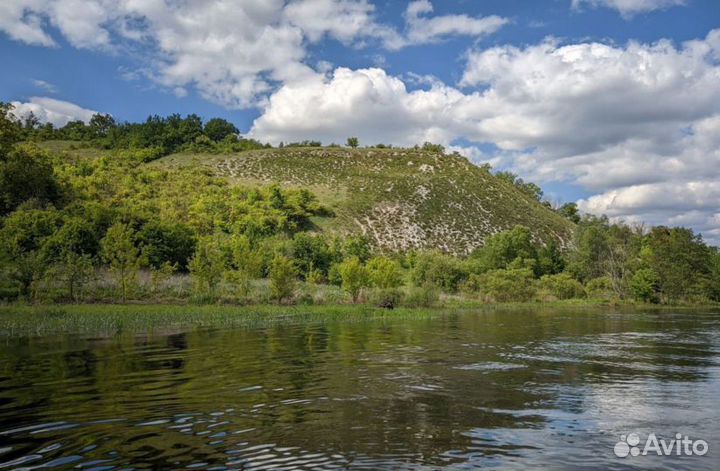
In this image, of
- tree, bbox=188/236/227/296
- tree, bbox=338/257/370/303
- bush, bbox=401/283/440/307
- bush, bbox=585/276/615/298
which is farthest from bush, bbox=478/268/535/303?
tree, bbox=188/236/227/296

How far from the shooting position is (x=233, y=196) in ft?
310

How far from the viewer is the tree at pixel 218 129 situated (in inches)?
6043

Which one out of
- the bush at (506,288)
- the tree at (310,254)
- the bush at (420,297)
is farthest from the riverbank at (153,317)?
the tree at (310,254)

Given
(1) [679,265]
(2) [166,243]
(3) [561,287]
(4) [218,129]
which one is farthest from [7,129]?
(4) [218,129]

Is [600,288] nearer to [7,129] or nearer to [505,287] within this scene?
[505,287]

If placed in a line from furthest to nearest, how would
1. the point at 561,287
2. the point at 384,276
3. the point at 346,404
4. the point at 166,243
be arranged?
the point at 561,287 → the point at 166,243 → the point at 384,276 → the point at 346,404

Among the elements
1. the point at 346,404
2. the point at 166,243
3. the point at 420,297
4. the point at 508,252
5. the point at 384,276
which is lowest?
the point at 346,404

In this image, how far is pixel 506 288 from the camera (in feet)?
212

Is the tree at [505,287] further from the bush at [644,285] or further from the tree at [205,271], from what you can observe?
the tree at [205,271]

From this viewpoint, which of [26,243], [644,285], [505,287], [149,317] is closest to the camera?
[149,317]

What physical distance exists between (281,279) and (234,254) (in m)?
5.11

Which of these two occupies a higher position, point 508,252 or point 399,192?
point 399,192

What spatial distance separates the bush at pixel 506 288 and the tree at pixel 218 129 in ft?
350

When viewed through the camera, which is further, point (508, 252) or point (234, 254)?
point (508, 252)
